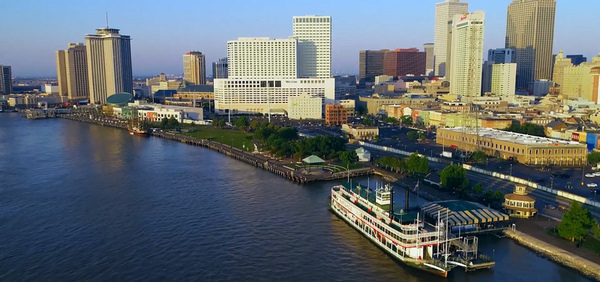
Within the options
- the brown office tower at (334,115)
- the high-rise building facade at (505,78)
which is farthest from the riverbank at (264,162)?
the high-rise building facade at (505,78)

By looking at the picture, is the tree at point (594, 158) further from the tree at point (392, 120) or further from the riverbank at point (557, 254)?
the tree at point (392, 120)

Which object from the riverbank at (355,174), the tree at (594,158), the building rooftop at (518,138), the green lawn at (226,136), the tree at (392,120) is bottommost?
the riverbank at (355,174)

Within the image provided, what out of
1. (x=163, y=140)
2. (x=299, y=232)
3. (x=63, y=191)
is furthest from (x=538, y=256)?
(x=163, y=140)

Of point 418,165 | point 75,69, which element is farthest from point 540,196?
point 75,69

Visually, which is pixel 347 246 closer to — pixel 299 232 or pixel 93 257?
pixel 299 232

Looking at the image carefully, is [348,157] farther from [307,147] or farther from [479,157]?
[479,157]

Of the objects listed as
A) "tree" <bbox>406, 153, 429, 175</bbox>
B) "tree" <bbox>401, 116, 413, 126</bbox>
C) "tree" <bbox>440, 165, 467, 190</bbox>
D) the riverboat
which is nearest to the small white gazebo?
"tree" <bbox>406, 153, 429, 175</bbox>
